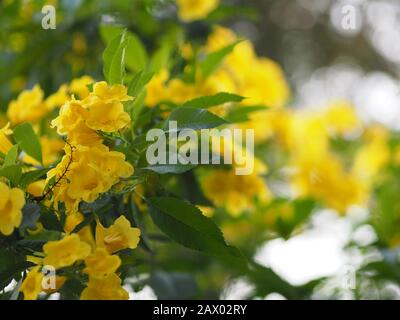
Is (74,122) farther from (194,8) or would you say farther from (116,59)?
(194,8)

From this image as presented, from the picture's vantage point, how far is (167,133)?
88 cm

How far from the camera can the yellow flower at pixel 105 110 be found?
799 millimetres

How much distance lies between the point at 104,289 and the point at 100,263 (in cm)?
3

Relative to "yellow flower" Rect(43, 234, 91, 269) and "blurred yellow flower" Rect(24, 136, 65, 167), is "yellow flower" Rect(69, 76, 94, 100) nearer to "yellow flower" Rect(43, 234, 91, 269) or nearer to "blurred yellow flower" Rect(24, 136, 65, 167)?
"blurred yellow flower" Rect(24, 136, 65, 167)

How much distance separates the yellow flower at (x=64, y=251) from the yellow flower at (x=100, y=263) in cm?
2

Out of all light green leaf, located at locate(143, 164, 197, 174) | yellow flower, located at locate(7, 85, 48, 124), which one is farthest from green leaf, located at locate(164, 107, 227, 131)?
yellow flower, located at locate(7, 85, 48, 124)

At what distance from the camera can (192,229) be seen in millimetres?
815

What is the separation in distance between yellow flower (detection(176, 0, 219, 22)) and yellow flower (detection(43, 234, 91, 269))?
79 centimetres

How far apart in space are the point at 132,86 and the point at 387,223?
791mm

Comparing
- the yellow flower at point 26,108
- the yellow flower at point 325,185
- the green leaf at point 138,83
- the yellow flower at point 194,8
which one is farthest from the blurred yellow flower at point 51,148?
the yellow flower at point 325,185

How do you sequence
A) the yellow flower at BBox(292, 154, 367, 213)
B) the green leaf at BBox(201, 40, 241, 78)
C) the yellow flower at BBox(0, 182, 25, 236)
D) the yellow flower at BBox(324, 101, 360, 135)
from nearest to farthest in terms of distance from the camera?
the yellow flower at BBox(0, 182, 25, 236) < the green leaf at BBox(201, 40, 241, 78) < the yellow flower at BBox(292, 154, 367, 213) < the yellow flower at BBox(324, 101, 360, 135)

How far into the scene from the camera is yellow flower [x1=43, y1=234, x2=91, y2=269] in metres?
0.75

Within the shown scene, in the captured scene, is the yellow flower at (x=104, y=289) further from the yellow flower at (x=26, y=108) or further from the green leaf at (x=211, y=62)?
the green leaf at (x=211, y=62)
